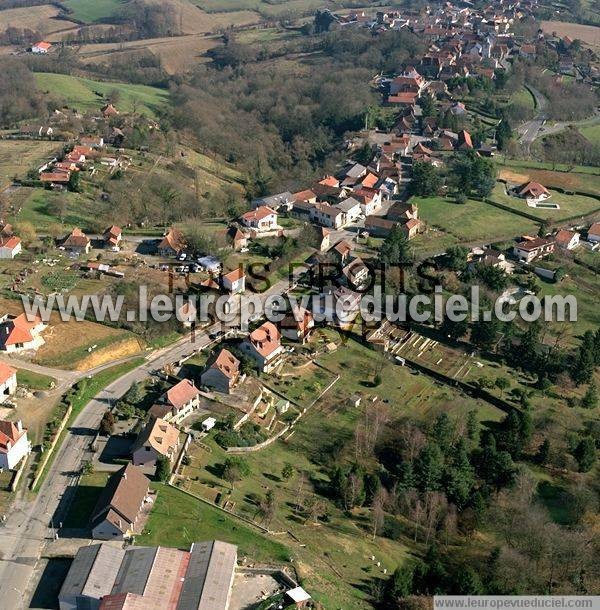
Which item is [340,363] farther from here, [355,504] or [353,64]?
[353,64]

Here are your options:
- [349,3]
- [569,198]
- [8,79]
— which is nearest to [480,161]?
[569,198]

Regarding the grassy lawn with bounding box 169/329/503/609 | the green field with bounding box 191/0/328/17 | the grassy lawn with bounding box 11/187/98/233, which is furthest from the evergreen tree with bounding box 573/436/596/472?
the green field with bounding box 191/0/328/17

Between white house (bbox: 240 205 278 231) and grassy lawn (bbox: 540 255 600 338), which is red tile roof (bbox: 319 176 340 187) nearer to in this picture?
white house (bbox: 240 205 278 231)

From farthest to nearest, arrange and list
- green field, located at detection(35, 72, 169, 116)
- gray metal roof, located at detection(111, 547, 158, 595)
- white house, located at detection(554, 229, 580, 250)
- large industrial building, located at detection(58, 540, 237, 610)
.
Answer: green field, located at detection(35, 72, 169, 116), white house, located at detection(554, 229, 580, 250), gray metal roof, located at detection(111, 547, 158, 595), large industrial building, located at detection(58, 540, 237, 610)

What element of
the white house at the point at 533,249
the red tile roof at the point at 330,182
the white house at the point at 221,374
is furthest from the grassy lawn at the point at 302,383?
the red tile roof at the point at 330,182

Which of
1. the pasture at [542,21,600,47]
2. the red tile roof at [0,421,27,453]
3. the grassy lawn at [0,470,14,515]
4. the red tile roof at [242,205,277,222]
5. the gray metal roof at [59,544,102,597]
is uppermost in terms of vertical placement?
the pasture at [542,21,600,47]

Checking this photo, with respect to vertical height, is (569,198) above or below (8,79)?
below

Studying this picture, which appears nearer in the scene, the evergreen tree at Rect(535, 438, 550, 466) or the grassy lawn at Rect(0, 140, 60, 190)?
the evergreen tree at Rect(535, 438, 550, 466)
